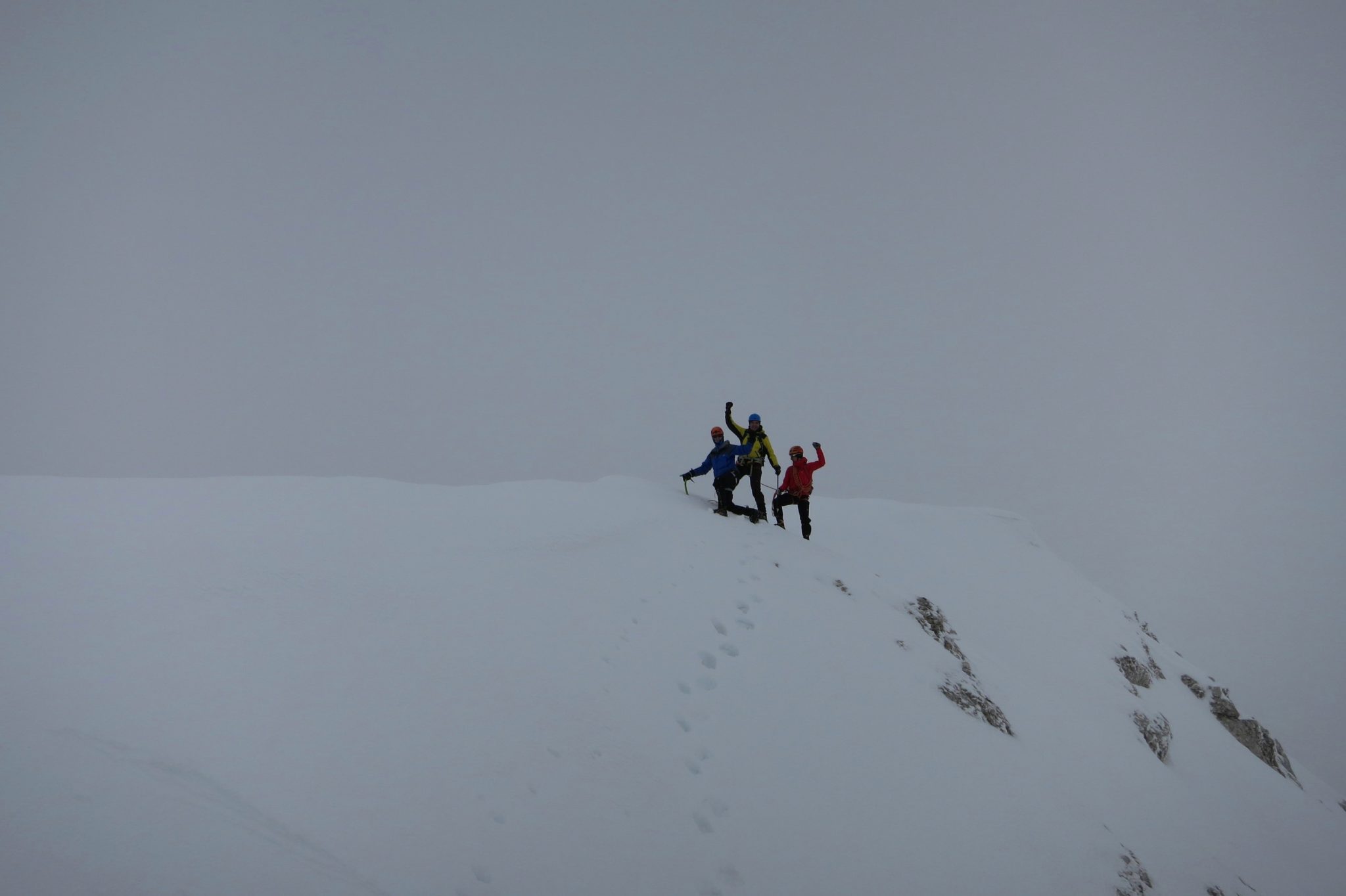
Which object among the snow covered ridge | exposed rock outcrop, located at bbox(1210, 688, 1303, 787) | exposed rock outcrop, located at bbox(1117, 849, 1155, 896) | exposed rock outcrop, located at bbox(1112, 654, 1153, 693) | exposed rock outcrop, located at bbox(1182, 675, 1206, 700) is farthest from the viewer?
exposed rock outcrop, located at bbox(1182, 675, 1206, 700)

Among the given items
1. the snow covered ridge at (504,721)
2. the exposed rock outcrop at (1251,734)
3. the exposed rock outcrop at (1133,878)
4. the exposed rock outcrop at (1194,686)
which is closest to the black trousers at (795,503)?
the snow covered ridge at (504,721)

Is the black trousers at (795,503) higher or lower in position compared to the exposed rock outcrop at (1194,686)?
higher

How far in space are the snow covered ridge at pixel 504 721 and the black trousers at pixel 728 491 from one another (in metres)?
1.78

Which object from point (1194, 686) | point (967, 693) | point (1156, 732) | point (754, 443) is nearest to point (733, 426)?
point (754, 443)

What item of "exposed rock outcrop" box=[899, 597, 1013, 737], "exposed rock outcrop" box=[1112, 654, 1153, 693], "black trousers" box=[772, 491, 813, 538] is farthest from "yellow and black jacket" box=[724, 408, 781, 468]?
"exposed rock outcrop" box=[1112, 654, 1153, 693]

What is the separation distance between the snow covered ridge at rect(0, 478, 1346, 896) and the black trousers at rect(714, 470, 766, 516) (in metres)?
1.78

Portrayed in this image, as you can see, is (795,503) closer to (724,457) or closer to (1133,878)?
(724,457)

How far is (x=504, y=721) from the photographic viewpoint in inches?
258

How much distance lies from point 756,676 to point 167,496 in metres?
9.06

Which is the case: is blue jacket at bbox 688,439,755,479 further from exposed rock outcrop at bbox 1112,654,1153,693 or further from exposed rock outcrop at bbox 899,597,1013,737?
exposed rock outcrop at bbox 1112,654,1153,693

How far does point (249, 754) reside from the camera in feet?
16.4

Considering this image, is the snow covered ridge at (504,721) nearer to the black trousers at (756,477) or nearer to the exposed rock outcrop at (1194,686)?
the black trousers at (756,477)

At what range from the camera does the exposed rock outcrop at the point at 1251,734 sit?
21203 mm

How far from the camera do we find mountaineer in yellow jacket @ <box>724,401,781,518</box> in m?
15.4
